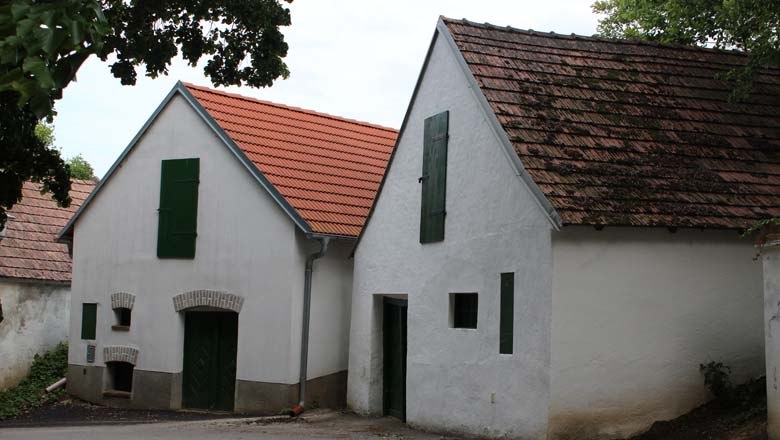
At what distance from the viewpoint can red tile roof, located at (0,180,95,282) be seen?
2550 cm

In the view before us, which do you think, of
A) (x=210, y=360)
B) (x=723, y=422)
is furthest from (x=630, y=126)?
(x=210, y=360)

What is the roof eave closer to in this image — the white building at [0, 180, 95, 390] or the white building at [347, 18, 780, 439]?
the white building at [0, 180, 95, 390]

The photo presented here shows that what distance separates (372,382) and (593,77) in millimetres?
6520

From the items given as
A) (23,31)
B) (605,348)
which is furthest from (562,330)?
(23,31)

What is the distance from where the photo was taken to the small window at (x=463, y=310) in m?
15.8

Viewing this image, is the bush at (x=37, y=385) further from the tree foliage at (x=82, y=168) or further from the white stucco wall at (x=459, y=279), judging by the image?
the tree foliage at (x=82, y=168)

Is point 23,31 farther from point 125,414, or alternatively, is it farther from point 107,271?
point 107,271

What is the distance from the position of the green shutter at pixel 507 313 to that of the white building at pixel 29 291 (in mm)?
13888

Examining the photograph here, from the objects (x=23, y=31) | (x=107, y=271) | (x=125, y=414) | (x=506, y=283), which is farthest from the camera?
(x=107, y=271)

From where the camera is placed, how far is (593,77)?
16156 mm

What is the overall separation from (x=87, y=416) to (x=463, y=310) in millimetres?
8983

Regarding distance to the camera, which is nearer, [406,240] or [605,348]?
[605,348]

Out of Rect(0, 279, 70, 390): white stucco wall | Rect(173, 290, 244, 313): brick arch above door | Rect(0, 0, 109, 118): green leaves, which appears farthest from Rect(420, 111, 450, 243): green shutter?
A: Rect(0, 279, 70, 390): white stucco wall

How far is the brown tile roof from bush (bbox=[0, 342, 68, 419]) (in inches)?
515
